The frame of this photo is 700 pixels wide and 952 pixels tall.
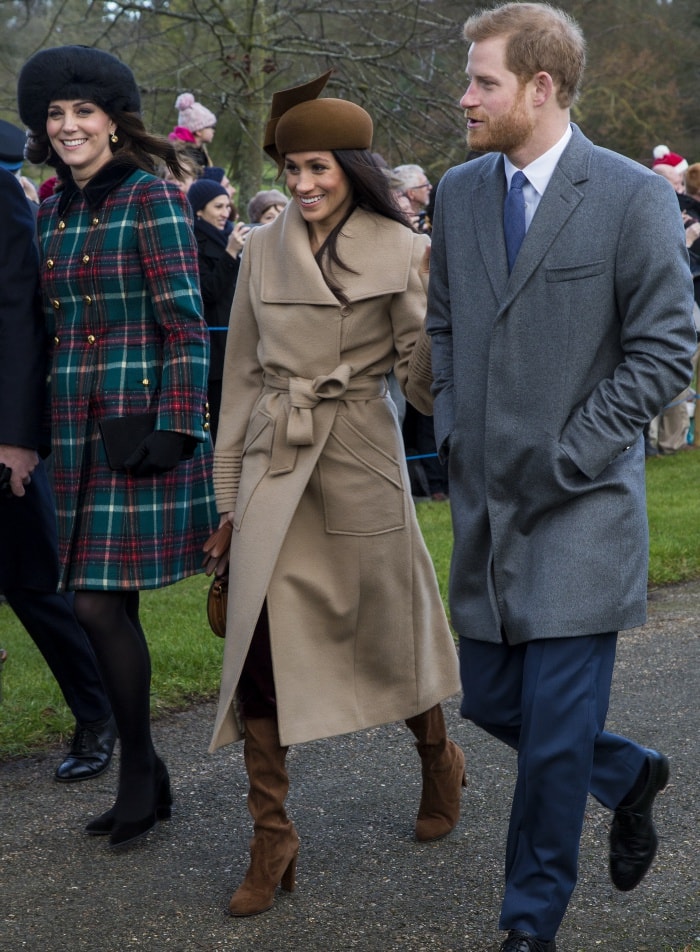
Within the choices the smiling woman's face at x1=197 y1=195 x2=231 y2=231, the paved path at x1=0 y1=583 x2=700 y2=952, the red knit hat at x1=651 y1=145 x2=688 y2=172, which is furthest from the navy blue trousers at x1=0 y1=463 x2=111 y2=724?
the red knit hat at x1=651 y1=145 x2=688 y2=172

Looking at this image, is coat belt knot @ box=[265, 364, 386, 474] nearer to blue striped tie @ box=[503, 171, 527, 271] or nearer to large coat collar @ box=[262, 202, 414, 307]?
large coat collar @ box=[262, 202, 414, 307]

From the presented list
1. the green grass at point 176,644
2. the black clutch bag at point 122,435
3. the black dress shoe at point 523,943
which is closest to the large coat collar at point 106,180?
the black clutch bag at point 122,435

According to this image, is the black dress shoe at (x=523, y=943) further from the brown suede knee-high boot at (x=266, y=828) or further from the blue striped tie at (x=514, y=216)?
the blue striped tie at (x=514, y=216)

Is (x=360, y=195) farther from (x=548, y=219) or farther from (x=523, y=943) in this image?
(x=523, y=943)

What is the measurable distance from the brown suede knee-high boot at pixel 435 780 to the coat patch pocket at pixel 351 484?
602mm

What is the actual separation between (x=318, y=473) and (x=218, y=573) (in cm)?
44

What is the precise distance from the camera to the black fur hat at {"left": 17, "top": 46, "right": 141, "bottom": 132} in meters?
3.99

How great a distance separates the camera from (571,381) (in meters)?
3.10

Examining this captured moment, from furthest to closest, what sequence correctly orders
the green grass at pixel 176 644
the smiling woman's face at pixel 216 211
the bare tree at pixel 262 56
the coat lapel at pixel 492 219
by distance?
the bare tree at pixel 262 56, the smiling woman's face at pixel 216 211, the green grass at pixel 176 644, the coat lapel at pixel 492 219

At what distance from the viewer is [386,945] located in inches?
130

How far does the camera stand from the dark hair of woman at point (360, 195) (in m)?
3.71

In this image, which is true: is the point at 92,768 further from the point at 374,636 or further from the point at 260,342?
the point at 260,342

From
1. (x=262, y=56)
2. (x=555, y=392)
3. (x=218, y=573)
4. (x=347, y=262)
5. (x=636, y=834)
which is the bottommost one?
(x=636, y=834)

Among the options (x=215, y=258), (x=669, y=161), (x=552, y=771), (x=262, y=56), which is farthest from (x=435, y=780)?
(x=262, y=56)
